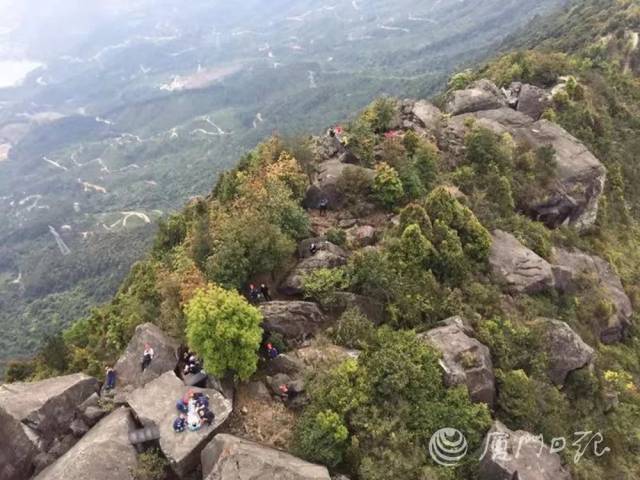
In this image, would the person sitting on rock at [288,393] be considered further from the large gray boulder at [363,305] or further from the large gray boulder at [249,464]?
the large gray boulder at [363,305]

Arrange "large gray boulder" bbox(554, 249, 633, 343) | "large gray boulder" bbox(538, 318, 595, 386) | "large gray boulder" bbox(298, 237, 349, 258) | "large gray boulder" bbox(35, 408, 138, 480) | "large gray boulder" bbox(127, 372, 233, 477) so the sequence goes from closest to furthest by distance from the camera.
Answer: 1. "large gray boulder" bbox(35, 408, 138, 480)
2. "large gray boulder" bbox(127, 372, 233, 477)
3. "large gray boulder" bbox(538, 318, 595, 386)
4. "large gray boulder" bbox(298, 237, 349, 258)
5. "large gray boulder" bbox(554, 249, 633, 343)

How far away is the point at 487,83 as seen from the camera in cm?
5191

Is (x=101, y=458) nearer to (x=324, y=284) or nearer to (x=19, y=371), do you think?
(x=324, y=284)

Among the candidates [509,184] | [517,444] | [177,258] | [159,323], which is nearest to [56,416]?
[159,323]

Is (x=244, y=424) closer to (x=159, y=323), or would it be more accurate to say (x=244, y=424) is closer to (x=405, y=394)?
(x=405, y=394)

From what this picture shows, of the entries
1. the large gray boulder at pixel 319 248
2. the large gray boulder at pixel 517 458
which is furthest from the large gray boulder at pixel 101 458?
the large gray boulder at pixel 517 458

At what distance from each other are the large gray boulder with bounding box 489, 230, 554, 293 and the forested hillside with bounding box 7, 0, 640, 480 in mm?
119

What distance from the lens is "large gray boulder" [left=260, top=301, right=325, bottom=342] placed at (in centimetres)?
2512

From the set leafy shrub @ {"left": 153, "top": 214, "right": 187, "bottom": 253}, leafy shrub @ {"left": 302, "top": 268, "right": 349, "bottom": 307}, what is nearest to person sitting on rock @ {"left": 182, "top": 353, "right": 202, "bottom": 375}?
leafy shrub @ {"left": 302, "top": 268, "right": 349, "bottom": 307}

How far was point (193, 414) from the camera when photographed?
21.1m

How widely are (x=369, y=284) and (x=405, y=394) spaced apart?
659 centimetres

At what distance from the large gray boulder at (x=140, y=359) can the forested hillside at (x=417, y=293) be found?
999 mm

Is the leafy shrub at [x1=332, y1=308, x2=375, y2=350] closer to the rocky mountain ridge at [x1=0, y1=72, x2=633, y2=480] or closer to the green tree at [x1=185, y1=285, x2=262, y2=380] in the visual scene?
the rocky mountain ridge at [x1=0, y1=72, x2=633, y2=480]

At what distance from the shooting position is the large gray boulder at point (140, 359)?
25.2 metres
